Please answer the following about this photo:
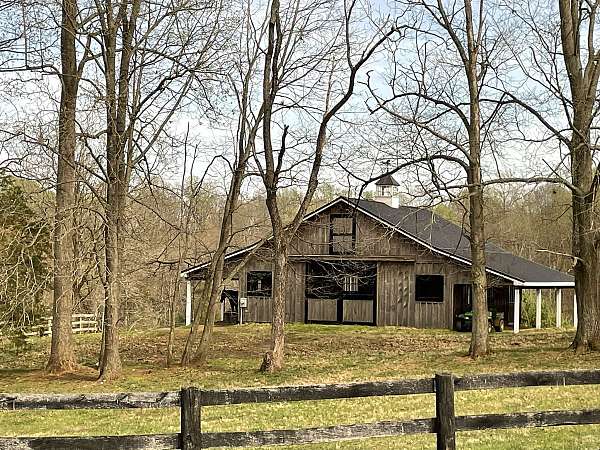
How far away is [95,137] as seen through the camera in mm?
20516

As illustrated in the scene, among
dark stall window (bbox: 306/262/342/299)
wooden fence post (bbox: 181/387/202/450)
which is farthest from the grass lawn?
wooden fence post (bbox: 181/387/202/450)

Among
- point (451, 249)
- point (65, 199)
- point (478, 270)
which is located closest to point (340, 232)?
point (451, 249)

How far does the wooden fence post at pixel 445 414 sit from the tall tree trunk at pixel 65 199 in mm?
14807

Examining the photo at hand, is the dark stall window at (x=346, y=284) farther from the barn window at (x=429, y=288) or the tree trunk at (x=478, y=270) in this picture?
the tree trunk at (x=478, y=270)

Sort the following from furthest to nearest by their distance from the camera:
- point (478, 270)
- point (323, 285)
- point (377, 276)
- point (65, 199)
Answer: point (323, 285), point (377, 276), point (478, 270), point (65, 199)

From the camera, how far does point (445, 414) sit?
7070mm

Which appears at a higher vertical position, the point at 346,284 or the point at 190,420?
the point at 346,284

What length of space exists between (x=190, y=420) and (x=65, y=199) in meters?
15.6

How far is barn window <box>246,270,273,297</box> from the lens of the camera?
40.5 metres

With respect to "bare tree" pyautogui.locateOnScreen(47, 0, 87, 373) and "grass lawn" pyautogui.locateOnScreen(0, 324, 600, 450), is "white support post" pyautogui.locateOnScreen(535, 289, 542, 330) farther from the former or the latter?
"bare tree" pyautogui.locateOnScreen(47, 0, 87, 373)

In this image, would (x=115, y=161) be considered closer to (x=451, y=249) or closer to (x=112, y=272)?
(x=112, y=272)

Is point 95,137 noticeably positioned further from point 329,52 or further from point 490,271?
point 490,271

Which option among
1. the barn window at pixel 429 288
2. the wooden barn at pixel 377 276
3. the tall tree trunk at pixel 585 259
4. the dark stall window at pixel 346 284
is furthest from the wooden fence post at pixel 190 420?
the dark stall window at pixel 346 284

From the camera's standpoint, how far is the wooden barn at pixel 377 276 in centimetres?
3603
